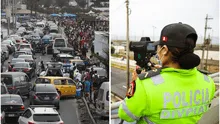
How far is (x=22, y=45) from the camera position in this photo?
2.31 m

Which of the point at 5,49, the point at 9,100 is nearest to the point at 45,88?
the point at 9,100

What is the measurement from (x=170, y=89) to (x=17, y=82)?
1304 mm

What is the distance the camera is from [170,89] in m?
Result: 1.05

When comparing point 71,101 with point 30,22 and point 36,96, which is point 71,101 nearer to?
point 36,96

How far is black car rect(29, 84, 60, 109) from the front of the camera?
2146 millimetres

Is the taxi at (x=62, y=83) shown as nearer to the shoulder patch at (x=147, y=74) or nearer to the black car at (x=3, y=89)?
the black car at (x=3, y=89)

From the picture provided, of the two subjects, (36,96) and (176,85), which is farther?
(36,96)

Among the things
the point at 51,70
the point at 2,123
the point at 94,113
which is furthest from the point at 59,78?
the point at 2,123

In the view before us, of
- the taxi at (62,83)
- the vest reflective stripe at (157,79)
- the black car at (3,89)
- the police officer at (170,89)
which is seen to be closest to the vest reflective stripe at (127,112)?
the police officer at (170,89)

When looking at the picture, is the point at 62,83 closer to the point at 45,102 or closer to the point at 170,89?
the point at 45,102

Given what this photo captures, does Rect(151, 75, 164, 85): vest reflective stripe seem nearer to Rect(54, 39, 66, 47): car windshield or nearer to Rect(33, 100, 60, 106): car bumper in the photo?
Rect(33, 100, 60, 106): car bumper

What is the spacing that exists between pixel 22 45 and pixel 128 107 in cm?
145

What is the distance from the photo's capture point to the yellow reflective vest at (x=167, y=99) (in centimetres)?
101

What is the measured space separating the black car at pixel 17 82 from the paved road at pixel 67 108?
5 centimetres
